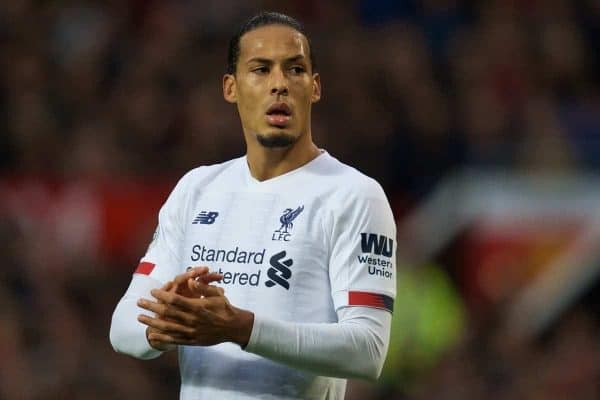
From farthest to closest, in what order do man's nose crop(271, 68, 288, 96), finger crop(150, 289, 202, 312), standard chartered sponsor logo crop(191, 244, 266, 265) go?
man's nose crop(271, 68, 288, 96), standard chartered sponsor logo crop(191, 244, 266, 265), finger crop(150, 289, 202, 312)

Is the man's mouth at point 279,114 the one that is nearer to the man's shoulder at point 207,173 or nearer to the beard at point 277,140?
the beard at point 277,140

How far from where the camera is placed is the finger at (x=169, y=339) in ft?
12.8

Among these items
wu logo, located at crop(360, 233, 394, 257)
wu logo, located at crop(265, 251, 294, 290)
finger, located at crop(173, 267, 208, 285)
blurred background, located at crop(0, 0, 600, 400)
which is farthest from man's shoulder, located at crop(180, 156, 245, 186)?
blurred background, located at crop(0, 0, 600, 400)

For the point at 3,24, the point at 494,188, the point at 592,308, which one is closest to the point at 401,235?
the point at 494,188

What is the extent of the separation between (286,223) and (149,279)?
54 cm

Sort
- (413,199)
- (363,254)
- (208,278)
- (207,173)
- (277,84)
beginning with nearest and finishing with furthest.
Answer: (208,278) < (363,254) < (277,84) < (207,173) < (413,199)

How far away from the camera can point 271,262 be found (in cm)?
427

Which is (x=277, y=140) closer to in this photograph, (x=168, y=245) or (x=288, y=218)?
(x=288, y=218)

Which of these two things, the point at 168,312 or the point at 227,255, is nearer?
the point at 168,312

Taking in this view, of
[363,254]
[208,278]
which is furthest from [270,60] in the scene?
[208,278]

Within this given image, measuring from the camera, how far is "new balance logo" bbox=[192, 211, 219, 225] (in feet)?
14.7

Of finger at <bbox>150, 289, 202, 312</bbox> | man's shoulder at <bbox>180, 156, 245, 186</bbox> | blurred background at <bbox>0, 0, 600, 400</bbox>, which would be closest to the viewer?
finger at <bbox>150, 289, 202, 312</bbox>

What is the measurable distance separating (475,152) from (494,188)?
0.28 meters

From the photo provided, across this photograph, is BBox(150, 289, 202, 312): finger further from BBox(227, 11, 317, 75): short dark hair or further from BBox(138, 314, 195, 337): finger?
BBox(227, 11, 317, 75): short dark hair
